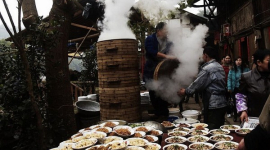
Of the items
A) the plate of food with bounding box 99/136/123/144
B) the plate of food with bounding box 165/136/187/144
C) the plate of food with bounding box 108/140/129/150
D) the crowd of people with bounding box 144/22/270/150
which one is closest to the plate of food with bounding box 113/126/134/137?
the plate of food with bounding box 99/136/123/144

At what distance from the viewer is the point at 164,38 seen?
655 cm

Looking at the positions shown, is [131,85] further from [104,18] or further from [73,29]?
[73,29]

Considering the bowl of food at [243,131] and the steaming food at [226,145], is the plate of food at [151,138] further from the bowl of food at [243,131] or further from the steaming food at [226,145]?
the bowl of food at [243,131]

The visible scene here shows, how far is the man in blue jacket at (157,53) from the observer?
6211 mm

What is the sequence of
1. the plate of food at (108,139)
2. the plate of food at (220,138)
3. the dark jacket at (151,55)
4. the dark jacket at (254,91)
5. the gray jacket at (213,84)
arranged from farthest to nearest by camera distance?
1. the dark jacket at (151,55)
2. the gray jacket at (213,84)
3. the dark jacket at (254,91)
4. the plate of food at (108,139)
5. the plate of food at (220,138)

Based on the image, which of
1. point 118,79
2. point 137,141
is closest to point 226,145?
point 137,141

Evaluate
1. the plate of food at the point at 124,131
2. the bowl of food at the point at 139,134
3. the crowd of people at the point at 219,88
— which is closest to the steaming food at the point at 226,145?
the crowd of people at the point at 219,88

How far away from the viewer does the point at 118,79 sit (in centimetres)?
569

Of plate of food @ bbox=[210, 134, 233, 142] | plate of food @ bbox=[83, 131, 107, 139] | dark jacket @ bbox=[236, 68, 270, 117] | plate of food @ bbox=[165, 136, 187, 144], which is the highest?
dark jacket @ bbox=[236, 68, 270, 117]

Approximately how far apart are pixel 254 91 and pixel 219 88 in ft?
2.80

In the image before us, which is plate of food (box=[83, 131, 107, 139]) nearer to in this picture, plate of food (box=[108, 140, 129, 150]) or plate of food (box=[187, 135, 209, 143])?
plate of food (box=[108, 140, 129, 150])

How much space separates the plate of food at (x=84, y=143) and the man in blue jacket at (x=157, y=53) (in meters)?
3.01

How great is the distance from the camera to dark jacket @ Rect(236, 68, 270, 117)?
13.3 ft

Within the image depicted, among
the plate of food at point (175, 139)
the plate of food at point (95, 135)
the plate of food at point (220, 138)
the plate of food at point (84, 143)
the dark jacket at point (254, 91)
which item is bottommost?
the plate of food at point (175, 139)
